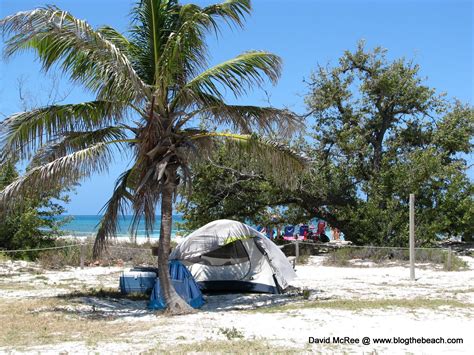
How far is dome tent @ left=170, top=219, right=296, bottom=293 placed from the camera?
1346cm

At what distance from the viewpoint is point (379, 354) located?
6.98 metres

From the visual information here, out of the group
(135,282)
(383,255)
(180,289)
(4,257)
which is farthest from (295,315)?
(4,257)

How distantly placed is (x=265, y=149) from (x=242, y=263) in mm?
3554

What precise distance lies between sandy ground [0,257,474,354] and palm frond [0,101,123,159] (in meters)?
3.31

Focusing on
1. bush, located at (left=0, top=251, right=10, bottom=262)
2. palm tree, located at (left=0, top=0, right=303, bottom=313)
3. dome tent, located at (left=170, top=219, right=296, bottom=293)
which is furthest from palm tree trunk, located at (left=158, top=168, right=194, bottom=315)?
bush, located at (left=0, top=251, right=10, bottom=262)

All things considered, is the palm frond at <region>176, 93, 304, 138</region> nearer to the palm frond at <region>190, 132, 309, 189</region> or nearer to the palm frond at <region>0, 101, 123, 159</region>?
the palm frond at <region>190, 132, 309, 189</region>

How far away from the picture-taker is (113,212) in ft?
35.2

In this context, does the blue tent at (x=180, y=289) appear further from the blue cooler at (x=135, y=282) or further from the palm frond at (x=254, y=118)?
the palm frond at (x=254, y=118)

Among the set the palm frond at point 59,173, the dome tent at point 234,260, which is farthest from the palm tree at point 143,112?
the dome tent at point 234,260

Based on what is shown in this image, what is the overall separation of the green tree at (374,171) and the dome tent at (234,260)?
742 centimetres

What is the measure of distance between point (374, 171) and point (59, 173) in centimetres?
1464

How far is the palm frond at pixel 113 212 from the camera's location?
1071 cm

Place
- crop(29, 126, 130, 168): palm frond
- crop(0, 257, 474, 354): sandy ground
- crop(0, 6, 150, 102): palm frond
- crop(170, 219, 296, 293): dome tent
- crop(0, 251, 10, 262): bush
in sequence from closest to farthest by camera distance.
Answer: crop(0, 257, 474, 354): sandy ground
crop(0, 6, 150, 102): palm frond
crop(29, 126, 130, 168): palm frond
crop(170, 219, 296, 293): dome tent
crop(0, 251, 10, 262): bush

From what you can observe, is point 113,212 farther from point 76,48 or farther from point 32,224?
point 32,224
